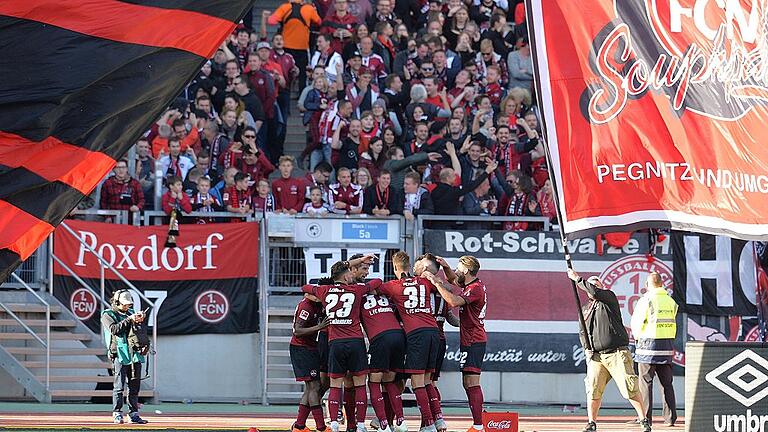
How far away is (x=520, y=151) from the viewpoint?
74.8ft

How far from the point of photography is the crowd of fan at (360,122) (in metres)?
21.3

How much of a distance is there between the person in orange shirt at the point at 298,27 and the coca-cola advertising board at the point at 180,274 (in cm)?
503

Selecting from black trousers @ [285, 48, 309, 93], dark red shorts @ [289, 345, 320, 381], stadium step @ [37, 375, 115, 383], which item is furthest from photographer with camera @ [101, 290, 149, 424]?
black trousers @ [285, 48, 309, 93]

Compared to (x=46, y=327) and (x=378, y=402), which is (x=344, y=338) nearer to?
(x=378, y=402)

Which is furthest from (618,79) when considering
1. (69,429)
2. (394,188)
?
(394,188)

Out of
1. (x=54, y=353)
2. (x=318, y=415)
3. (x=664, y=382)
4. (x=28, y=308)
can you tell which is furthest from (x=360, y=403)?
(x=28, y=308)

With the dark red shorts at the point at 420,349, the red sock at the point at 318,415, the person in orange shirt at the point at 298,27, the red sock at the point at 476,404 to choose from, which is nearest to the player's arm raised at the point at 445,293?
the dark red shorts at the point at 420,349

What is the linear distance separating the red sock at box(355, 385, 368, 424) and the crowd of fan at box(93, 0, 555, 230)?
20.3ft

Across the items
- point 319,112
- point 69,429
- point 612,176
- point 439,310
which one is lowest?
point 69,429

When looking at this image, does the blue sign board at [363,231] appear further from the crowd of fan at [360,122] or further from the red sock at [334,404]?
the red sock at [334,404]

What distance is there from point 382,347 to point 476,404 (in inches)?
48.6

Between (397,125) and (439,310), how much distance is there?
7.62m

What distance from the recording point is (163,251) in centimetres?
2089

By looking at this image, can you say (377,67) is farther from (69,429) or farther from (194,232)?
(69,429)
